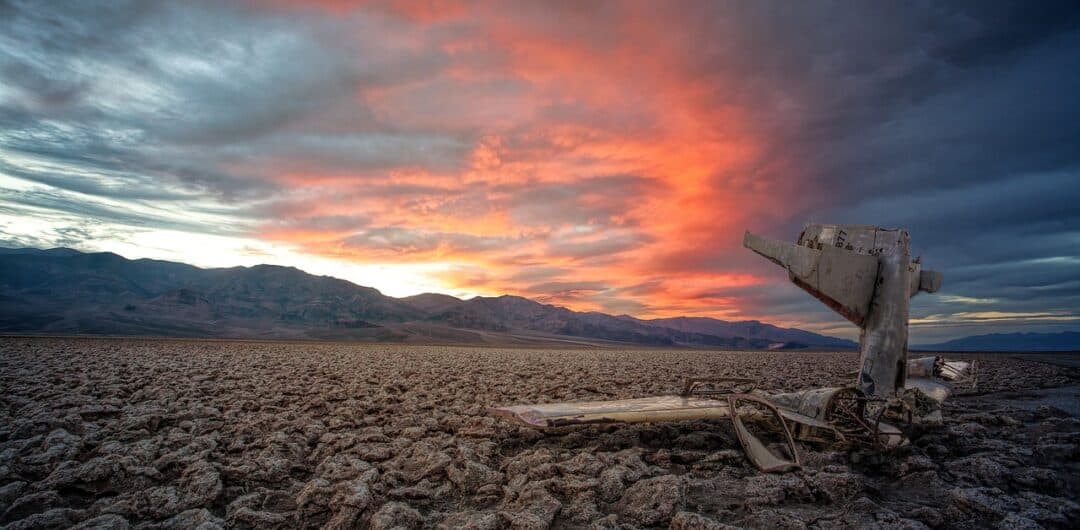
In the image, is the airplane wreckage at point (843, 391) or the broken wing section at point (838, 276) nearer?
the airplane wreckage at point (843, 391)

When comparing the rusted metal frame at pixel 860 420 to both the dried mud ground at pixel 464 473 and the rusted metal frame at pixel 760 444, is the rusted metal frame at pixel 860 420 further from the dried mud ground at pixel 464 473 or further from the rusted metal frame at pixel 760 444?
the rusted metal frame at pixel 760 444

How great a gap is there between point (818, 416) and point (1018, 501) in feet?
4.90

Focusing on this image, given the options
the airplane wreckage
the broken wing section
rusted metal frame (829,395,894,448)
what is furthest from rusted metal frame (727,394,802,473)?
the broken wing section

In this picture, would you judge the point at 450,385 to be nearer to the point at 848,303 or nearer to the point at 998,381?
the point at 848,303

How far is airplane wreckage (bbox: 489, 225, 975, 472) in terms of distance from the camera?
4.65m

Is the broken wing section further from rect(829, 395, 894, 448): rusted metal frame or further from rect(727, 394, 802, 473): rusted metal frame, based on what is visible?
rect(727, 394, 802, 473): rusted metal frame

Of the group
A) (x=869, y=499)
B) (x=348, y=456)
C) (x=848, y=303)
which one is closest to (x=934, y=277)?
(x=848, y=303)

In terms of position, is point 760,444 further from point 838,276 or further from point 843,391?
point 838,276

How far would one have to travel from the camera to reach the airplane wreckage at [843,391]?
4652 millimetres

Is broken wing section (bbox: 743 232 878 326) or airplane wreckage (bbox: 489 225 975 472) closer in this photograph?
airplane wreckage (bbox: 489 225 975 472)

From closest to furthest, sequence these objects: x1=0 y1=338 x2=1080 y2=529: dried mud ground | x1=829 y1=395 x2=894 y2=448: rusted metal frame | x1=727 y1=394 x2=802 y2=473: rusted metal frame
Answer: x1=0 y1=338 x2=1080 y2=529: dried mud ground → x1=727 y1=394 x2=802 y2=473: rusted metal frame → x1=829 y1=395 x2=894 y2=448: rusted metal frame

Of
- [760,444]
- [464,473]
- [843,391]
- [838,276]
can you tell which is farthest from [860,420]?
[464,473]

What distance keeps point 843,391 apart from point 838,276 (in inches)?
51.3

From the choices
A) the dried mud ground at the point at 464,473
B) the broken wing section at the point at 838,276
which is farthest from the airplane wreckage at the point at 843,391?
the dried mud ground at the point at 464,473
